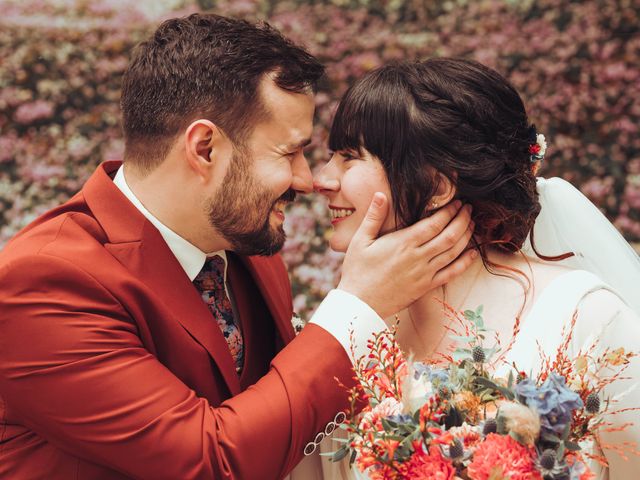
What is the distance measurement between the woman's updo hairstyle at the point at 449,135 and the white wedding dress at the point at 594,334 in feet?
1.21

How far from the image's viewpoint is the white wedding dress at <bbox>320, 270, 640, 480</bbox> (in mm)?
2170

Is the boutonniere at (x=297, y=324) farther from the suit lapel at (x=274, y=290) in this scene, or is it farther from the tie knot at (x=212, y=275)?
the tie knot at (x=212, y=275)

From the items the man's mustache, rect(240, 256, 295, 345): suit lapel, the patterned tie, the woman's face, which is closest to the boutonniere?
rect(240, 256, 295, 345): suit lapel

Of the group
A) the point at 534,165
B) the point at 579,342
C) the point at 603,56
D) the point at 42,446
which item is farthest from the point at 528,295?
the point at 603,56

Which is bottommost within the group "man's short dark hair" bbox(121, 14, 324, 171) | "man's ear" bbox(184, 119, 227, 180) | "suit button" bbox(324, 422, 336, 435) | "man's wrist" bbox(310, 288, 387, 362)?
"suit button" bbox(324, 422, 336, 435)

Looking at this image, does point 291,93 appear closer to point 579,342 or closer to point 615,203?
point 579,342

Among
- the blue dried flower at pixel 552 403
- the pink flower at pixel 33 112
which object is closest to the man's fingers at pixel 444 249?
the blue dried flower at pixel 552 403

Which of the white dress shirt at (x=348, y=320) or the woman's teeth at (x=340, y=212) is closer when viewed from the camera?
the white dress shirt at (x=348, y=320)

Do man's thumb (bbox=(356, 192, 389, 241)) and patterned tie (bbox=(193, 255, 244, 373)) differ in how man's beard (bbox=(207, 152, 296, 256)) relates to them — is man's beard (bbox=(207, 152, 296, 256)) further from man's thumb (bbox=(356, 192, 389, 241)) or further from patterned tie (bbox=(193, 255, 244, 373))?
man's thumb (bbox=(356, 192, 389, 241))

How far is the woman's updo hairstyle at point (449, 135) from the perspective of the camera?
2.46m

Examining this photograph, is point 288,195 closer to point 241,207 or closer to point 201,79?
point 241,207

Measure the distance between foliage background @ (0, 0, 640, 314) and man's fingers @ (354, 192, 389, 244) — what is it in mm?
3346

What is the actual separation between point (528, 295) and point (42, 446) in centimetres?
157

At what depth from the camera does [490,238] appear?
2.64m
